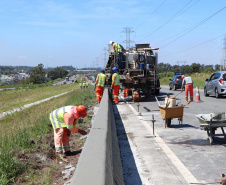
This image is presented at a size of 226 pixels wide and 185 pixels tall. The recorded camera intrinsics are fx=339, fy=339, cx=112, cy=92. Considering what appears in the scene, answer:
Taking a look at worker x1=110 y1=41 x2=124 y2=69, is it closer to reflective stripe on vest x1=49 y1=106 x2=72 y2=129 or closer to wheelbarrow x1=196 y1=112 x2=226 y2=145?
wheelbarrow x1=196 y1=112 x2=226 y2=145

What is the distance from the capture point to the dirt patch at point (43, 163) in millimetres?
5137

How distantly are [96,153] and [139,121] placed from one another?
7439mm

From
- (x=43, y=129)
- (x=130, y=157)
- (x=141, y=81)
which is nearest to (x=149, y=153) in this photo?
(x=130, y=157)

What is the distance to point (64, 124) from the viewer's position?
6891 millimetres

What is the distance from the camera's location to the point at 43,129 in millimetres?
9898

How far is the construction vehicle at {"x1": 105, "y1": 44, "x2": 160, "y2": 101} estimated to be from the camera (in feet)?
63.5

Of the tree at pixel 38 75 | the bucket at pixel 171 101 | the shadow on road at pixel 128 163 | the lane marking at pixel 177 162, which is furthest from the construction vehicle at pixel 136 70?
the tree at pixel 38 75

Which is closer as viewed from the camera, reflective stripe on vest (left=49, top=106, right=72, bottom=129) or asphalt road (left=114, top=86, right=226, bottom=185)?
asphalt road (left=114, top=86, right=226, bottom=185)

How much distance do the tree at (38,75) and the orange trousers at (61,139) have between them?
174274 millimetres

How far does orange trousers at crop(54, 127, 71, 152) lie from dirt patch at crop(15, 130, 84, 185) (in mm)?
217

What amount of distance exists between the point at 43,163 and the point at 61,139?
813 mm

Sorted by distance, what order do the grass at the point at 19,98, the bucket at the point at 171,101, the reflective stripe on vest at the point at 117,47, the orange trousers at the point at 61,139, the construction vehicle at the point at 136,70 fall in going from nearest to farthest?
1. the orange trousers at the point at 61,139
2. the bucket at the point at 171,101
3. the construction vehicle at the point at 136,70
4. the reflective stripe on vest at the point at 117,47
5. the grass at the point at 19,98

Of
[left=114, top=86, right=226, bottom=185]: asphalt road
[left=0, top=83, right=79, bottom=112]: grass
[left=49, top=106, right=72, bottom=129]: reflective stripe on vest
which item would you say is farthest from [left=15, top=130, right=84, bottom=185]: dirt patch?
[left=0, top=83, right=79, bottom=112]: grass

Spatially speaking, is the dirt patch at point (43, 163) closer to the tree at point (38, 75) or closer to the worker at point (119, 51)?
the worker at point (119, 51)
